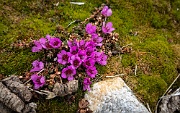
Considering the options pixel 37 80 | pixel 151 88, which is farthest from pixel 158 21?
pixel 37 80

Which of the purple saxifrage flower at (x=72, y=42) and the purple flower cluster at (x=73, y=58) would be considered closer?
the purple flower cluster at (x=73, y=58)

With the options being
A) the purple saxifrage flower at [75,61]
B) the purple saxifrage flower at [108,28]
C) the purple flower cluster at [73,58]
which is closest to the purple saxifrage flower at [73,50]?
the purple flower cluster at [73,58]

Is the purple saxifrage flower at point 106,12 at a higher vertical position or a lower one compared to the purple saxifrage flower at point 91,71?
higher

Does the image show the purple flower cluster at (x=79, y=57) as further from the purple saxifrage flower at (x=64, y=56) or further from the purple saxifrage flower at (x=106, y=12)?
the purple saxifrage flower at (x=106, y=12)

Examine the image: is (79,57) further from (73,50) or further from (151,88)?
(151,88)

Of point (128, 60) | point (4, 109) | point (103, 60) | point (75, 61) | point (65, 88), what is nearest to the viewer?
point (4, 109)

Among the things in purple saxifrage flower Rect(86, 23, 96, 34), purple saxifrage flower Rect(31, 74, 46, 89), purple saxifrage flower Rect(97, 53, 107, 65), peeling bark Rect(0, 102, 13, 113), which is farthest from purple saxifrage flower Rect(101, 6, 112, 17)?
peeling bark Rect(0, 102, 13, 113)

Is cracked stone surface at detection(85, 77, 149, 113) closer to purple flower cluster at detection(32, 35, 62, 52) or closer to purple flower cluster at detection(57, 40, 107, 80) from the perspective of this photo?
purple flower cluster at detection(57, 40, 107, 80)
